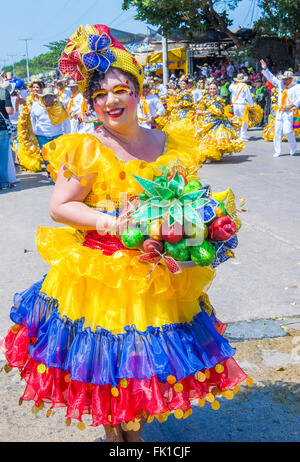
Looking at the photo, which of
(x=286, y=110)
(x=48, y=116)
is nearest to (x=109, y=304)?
(x=48, y=116)

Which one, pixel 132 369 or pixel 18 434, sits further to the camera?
pixel 18 434

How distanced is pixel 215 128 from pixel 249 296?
28.1ft

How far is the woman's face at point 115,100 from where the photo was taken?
228 cm

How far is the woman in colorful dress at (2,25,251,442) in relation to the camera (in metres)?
2.08

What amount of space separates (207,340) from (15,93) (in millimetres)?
13100

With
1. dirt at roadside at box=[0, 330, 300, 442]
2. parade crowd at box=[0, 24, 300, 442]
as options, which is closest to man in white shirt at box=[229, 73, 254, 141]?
dirt at roadside at box=[0, 330, 300, 442]

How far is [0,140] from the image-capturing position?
10188 mm

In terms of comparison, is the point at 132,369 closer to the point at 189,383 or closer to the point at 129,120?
the point at 189,383

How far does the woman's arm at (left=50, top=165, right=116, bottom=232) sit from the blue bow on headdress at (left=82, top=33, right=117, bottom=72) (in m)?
0.45

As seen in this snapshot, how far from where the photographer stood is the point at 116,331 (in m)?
2.13

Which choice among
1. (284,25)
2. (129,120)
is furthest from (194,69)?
(129,120)

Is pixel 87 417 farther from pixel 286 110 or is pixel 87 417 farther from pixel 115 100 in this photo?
pixel 286 110

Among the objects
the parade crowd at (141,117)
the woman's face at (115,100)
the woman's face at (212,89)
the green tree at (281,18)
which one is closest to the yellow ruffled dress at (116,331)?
the woman's face at (115,100)

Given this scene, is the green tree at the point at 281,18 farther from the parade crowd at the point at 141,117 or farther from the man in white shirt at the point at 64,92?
the man in white shirt at the point at 64,92
